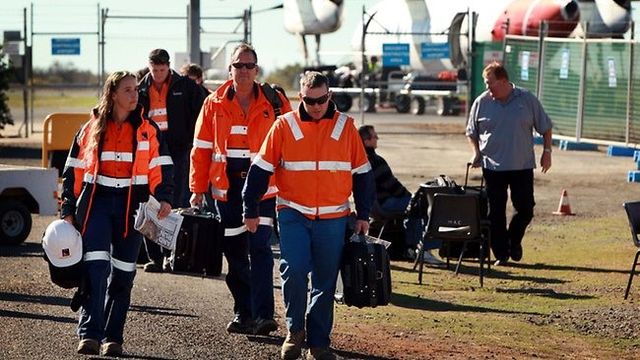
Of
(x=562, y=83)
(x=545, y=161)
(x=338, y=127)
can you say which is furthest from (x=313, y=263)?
(x=562, y=83)

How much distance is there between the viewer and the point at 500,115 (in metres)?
15.7

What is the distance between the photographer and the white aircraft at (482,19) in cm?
4159

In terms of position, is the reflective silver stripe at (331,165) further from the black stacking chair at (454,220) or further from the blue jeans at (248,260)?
the black stacking chair at (454,220)

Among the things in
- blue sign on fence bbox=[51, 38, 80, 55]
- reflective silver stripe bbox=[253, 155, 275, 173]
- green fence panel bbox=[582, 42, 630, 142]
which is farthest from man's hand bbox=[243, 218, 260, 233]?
blue sign on fence bbox=[51, 38, 80, 55]

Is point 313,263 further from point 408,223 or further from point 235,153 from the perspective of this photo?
point 408,223

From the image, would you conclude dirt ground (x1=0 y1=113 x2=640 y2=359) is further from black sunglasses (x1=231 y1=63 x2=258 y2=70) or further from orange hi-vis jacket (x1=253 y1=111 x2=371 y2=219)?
black sunglasses (x1=231 y1=63 x2=258 y2=70)

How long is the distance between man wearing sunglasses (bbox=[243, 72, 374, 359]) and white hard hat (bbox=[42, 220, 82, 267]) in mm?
1116

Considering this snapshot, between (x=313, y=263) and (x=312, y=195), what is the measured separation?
1.48ft

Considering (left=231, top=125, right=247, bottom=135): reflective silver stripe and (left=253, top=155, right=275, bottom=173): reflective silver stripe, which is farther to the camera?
(left=231, top=125, right=247, bottom=135): reflective silver stripe

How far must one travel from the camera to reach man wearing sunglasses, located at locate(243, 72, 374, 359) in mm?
10039

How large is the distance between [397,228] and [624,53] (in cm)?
1369

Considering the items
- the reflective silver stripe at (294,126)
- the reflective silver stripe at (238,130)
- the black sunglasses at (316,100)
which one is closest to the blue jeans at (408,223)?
the reflective silver stripe at (238,130)

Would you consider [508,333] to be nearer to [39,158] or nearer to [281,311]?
[281,311]

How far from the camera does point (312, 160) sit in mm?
10031
